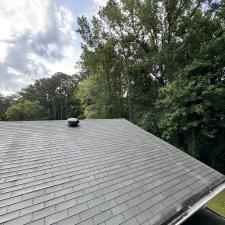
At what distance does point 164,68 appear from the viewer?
15766 millimetres

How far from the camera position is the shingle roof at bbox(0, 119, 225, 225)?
3.50 metres

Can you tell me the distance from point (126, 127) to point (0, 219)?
705 cm

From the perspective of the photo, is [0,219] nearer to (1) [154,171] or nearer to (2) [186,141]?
(1) [154,171]

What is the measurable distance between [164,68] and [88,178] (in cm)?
1313

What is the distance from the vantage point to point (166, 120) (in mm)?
13617

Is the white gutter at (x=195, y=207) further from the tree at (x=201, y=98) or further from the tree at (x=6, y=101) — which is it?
the tree at (x=6, y=101)

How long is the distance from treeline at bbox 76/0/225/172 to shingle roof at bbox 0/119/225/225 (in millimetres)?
5850

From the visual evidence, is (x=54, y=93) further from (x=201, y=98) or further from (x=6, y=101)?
(x=201, y=98)

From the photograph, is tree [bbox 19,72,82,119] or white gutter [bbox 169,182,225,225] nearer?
white gutter [bbox 169,182,225,225]

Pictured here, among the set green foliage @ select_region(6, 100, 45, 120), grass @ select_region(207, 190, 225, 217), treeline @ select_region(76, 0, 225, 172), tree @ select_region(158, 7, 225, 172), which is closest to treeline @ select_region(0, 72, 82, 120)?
green foliage @ select_region(6, 100, 45, 120)

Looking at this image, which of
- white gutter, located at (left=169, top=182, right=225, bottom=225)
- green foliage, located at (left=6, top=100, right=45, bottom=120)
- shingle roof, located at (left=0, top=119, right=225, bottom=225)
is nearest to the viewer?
shingle roof, located at (left=0, top=119, right=225, bottom=225)

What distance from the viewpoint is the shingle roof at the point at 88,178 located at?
3.50 meters

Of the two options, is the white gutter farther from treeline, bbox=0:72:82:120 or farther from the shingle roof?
treeline, bbox=0:72:82:120

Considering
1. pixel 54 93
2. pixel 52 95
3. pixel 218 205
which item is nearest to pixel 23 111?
pixel 52 95
